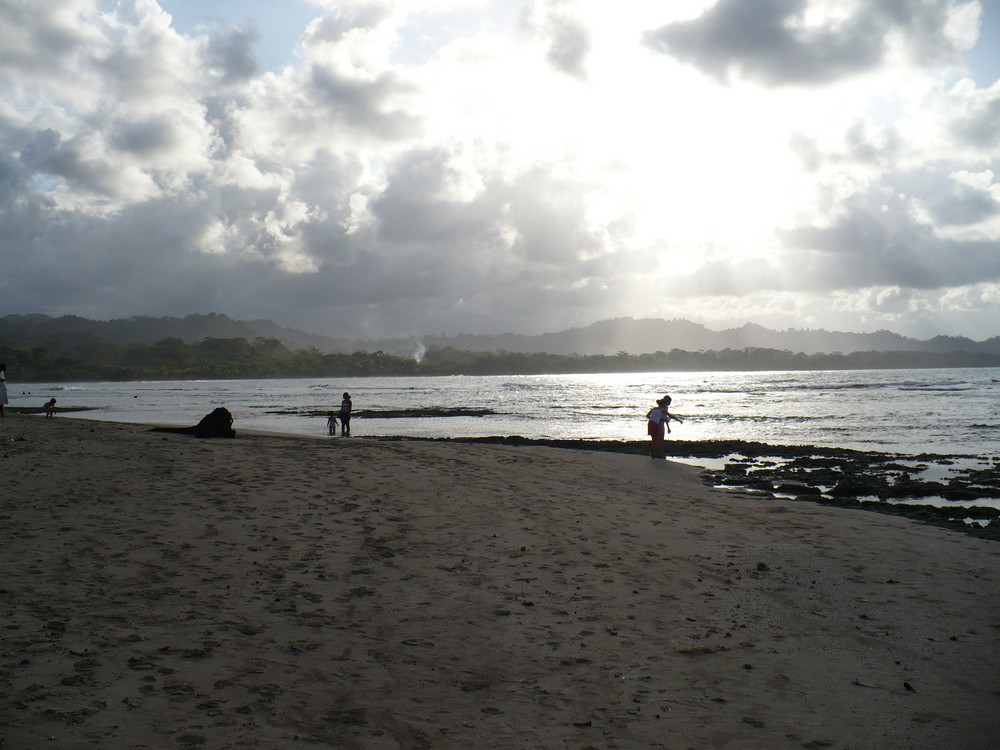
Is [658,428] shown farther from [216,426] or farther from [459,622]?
[459,622]

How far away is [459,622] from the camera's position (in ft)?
22.2

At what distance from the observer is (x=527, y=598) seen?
754 cm

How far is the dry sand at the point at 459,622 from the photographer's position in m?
4.87

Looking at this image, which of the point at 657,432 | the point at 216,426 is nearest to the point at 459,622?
the point at 216,426

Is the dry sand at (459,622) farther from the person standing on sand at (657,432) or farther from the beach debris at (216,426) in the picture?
the person standing on sand at (657,432)

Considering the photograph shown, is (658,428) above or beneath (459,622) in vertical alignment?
above

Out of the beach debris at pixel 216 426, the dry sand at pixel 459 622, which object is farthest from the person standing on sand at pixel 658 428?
the beach debris at pixel 216 426

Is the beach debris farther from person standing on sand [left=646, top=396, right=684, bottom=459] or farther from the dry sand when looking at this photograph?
person standing on sand [left=646, top=396, right=684, bottom=459]

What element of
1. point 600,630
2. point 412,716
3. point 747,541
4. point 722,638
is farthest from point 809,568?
point 412,716

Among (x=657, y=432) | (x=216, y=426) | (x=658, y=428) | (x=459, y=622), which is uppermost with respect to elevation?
(x=216, y=426)

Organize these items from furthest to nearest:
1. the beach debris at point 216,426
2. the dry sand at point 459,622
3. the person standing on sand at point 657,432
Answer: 1. the person standing on sand at point 657,432
2. the beach debris at point 216,426
3. the dry sand at point 459,622

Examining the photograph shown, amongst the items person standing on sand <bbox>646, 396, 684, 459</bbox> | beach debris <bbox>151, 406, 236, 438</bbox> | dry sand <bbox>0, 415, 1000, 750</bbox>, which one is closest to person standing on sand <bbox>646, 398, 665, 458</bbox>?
person standing on sand <bbox>646, 396, 684, 459</bbox>

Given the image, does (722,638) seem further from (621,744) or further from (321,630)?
(321,630)

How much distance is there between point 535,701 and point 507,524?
17.8 feet
